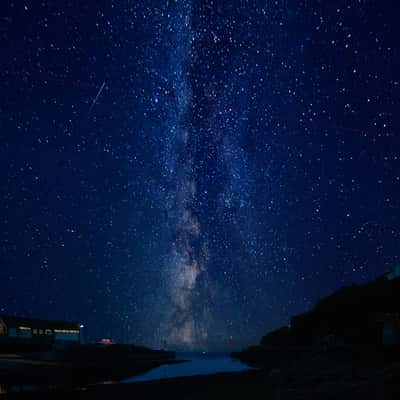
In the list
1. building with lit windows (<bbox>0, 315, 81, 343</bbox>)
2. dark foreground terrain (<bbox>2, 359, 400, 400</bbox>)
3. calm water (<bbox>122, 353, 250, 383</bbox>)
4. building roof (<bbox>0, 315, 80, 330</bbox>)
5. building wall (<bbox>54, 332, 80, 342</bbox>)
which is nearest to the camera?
dark foreground terrain (<bbox>2, 359, 400, 400</bbox>)

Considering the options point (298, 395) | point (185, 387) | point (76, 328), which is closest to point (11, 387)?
point (185, 387)

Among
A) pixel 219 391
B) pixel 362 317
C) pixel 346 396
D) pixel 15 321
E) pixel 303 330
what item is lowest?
pixel 346 396

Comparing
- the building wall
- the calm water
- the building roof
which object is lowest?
the calm water

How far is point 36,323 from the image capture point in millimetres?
60094

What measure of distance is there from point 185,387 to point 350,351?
899cm

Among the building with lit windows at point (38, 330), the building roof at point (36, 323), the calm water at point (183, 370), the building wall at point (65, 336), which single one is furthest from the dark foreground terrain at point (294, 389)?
the building wall at point (65, 336)

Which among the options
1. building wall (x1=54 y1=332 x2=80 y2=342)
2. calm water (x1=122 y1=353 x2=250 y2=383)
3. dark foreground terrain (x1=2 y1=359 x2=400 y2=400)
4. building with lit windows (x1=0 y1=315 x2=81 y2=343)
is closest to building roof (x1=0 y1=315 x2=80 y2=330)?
building with lit windows (x1=0 y1=315 x2=81 y2=343)

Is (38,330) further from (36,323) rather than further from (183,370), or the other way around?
(183,370)

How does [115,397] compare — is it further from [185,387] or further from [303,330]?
[303,330]

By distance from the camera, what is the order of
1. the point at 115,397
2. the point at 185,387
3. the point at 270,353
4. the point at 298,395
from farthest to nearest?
1. the point at 270,353
2. the point at 185,387
3. the point at 115,397
4. the point at 298,395

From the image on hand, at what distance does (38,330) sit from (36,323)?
1.12 metres

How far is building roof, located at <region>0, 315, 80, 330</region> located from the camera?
5659cm

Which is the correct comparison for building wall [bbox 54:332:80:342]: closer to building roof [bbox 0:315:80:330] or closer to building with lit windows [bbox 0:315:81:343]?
building with lit windows [bbox 0:315:81:343]

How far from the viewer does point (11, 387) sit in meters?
21.4
